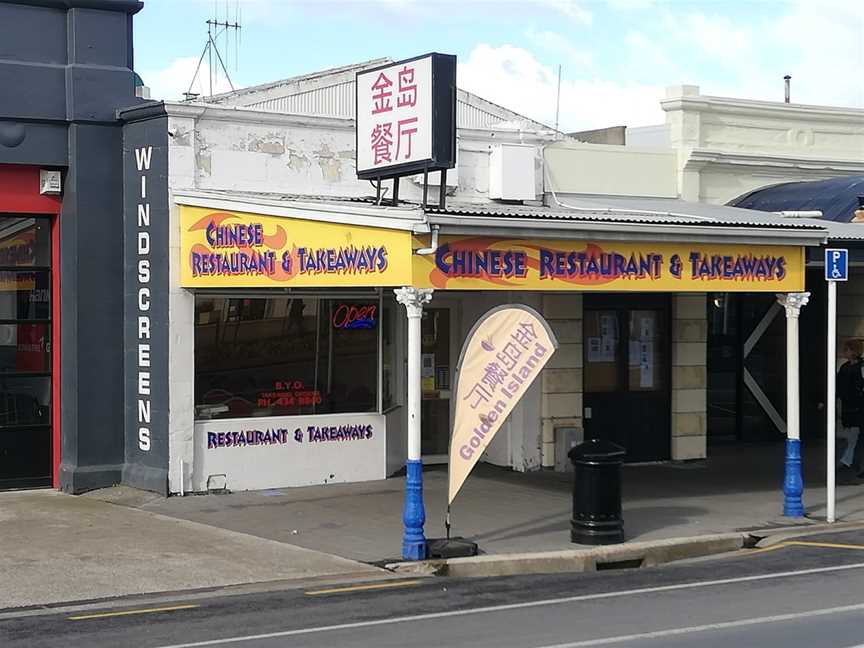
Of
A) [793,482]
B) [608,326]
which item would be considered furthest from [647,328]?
[793,482]

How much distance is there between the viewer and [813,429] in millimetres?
23203

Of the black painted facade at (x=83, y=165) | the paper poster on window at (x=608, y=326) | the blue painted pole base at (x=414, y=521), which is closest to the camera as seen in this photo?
the blue painted pole base at (x=414, y=521)

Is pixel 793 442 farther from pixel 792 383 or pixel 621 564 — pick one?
pixel 621 564

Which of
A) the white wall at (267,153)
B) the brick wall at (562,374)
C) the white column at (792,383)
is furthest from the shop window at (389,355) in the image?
the white column at (792,383)

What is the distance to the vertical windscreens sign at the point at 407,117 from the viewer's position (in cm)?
1310

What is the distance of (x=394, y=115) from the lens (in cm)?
1370

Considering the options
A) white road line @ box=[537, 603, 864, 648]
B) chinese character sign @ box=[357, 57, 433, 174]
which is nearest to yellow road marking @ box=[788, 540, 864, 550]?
white road line @ box=[537, 603, 864, 648]

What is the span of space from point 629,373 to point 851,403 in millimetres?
3165

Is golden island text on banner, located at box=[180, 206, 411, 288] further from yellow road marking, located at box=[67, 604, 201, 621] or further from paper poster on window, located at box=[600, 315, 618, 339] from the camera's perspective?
paper poster on window, located at box=[600, 315, 618, 339]

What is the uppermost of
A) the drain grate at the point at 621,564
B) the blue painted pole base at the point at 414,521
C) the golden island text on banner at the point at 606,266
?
the golden island text on banner at the point at 606,266

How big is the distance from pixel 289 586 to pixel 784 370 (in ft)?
44.9

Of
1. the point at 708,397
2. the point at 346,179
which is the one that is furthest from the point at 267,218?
the point at 708,397

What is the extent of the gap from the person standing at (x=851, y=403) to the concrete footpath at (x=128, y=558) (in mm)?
9065

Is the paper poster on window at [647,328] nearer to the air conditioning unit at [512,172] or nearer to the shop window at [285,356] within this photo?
the air conditioning unit at [512,172]
